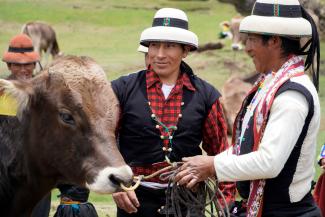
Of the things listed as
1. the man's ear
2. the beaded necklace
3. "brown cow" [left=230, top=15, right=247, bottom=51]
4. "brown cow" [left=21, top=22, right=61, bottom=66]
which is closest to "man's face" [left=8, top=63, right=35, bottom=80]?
the beaded necklace

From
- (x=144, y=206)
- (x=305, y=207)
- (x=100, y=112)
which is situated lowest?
(x=144, y=206)

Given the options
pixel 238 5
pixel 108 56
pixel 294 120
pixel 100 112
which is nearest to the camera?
pixel 294 120

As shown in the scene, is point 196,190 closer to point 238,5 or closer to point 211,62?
point 211,62

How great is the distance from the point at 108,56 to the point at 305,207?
18.9m

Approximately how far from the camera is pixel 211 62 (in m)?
20.6

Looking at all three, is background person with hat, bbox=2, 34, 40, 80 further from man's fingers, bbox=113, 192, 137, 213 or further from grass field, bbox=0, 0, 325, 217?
grass field, bbox=0, 0, 325, 217

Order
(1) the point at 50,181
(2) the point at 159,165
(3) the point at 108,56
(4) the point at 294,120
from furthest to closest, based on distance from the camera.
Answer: (3) the point at 108,56 → (2) the point at 159,165 → (1) the point at 50,181 → (4) the point at 294,120

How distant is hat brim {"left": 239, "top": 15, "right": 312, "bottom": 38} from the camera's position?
4.25 m

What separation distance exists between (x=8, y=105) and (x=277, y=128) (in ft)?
5.04

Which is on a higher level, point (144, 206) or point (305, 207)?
point (305, 207)

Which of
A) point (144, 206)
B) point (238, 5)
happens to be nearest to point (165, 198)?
point (144, 206)

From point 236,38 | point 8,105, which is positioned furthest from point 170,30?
point 236,38

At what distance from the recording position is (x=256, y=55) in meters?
4.38

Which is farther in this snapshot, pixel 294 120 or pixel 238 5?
pixel 238 5
